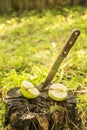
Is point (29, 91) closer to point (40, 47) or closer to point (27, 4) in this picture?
point (40, 47)

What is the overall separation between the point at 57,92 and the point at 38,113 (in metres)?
0.28

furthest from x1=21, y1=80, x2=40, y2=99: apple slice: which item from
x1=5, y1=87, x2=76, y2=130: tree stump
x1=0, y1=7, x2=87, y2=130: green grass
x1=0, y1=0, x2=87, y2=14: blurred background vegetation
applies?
x1=0, y1=0, x2=87, y2=14: blurred background vegetation

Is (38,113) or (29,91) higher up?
(29,91)

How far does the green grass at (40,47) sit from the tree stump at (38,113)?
1.03 feet

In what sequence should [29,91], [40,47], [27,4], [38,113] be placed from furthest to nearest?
[27,4] < [40,47] < [29,91] < [38,113]

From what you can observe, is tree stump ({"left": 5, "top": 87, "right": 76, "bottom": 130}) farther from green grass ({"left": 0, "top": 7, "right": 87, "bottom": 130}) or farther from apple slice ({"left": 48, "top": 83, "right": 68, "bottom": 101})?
green grass ({"left": 0, "top": 7, "right": 87, "bottom": 130})

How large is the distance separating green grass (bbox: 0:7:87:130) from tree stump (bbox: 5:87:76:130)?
1.03 ft

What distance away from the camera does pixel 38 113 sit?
7.80ft

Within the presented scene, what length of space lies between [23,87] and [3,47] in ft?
7.24

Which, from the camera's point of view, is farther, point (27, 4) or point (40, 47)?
point (27, 4)

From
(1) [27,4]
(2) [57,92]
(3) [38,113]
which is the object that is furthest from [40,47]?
(1) [27,4]

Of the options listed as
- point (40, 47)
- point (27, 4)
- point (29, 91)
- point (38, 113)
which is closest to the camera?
point (38, 113)

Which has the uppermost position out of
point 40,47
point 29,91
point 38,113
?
point 29,91

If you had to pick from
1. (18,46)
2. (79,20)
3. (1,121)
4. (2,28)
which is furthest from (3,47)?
(1,121)
